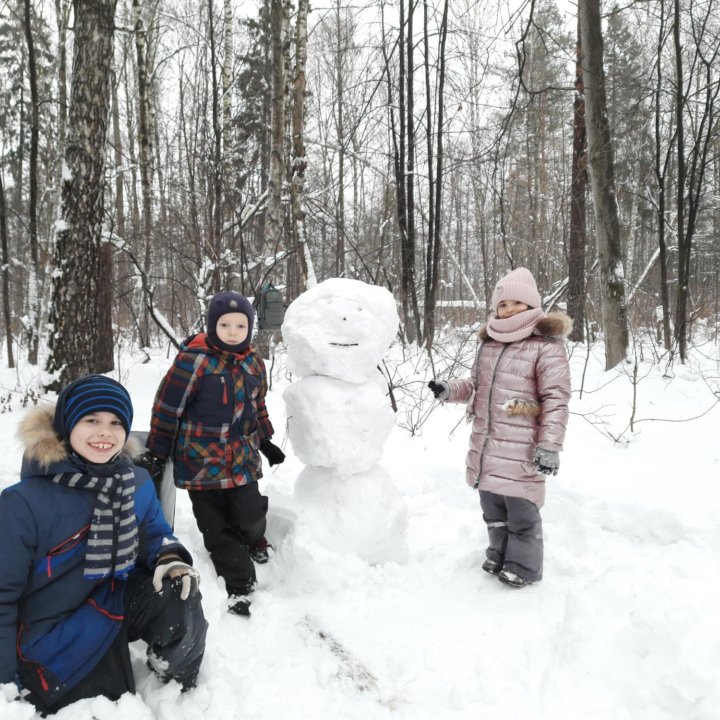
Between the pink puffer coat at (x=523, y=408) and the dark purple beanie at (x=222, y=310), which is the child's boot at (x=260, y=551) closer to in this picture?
the dark purple beanie at (x=222, y=310)

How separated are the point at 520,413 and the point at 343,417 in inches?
35.8

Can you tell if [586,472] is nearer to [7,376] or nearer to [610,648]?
[610,648]

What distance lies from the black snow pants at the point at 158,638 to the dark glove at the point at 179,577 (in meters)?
0.01

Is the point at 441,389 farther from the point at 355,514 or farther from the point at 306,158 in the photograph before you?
the point at 306,158

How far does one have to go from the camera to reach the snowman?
276cm

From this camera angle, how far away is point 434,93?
8.41 m

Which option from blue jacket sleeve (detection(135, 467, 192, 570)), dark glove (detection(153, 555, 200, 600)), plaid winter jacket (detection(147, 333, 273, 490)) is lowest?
dark glove (detection(153, 555, 200, 600))

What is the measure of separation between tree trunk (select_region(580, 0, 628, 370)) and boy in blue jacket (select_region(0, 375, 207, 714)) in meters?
5.47

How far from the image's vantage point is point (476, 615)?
2361mm

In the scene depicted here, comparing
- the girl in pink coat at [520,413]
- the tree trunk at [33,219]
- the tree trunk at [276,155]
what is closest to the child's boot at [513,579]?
the girl in pink coat at [520,413]

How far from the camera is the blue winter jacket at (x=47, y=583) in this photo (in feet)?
5.16

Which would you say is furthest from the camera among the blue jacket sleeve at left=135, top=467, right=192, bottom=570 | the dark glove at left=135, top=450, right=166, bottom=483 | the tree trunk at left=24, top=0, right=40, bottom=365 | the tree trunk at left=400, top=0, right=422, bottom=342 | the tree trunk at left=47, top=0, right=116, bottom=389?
the tree trunk at left=400, top=0, right=422, bottom=342

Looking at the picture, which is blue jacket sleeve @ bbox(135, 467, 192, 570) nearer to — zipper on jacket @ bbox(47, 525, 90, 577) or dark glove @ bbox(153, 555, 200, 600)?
dark glove @ bbox(153, 555, 200, 600)

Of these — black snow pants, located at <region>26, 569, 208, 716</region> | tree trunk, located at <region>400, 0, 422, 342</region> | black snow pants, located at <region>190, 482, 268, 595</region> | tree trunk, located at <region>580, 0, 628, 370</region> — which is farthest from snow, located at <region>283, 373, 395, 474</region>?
tree trunk, located at <region>400, 0, 422, 342</region>
